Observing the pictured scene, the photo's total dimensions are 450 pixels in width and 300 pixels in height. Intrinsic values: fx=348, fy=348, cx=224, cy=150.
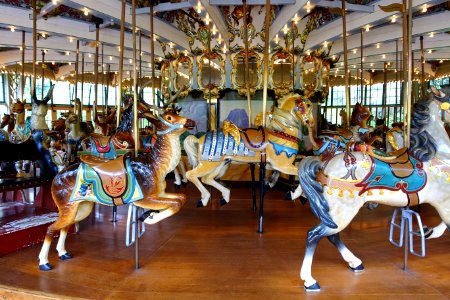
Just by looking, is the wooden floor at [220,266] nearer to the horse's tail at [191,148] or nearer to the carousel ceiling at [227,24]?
the horse's tail at [191,148]

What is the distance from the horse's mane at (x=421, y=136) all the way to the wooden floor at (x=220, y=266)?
1.00 meters

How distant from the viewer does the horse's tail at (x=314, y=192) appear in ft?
8.56

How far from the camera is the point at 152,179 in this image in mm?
2922

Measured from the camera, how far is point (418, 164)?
109 inches

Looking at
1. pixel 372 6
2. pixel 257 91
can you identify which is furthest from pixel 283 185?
pixel 372 6

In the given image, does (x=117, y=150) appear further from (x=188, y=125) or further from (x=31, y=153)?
(x=188, y=125)

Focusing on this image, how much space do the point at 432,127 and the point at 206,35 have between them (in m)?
6.43

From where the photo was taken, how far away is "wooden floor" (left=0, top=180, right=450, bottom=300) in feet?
8.33

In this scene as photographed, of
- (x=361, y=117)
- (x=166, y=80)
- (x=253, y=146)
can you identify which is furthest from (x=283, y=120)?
(x=166, y=80)

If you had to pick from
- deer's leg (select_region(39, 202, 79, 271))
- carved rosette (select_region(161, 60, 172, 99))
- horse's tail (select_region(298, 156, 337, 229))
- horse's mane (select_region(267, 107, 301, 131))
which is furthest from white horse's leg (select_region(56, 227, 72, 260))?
carved rosette (select_region(161, 60, 172, 99))

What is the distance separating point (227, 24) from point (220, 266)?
652cm

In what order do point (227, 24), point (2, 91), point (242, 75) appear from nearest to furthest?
point (227, 24) → point (242, 75) → point (2, 91)

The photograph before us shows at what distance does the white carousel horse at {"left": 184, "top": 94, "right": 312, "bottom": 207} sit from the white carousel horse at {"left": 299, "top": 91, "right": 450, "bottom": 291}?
1.63 meters

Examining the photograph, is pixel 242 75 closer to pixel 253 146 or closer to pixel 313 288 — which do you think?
pixel 253 146
